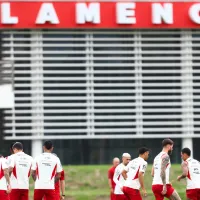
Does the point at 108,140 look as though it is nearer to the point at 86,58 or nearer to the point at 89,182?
the point at 86,58

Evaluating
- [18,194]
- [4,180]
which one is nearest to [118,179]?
[18,194]

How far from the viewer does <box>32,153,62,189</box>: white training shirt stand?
74.2 feet

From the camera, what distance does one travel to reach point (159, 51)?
145 ft

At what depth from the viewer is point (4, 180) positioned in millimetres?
22797

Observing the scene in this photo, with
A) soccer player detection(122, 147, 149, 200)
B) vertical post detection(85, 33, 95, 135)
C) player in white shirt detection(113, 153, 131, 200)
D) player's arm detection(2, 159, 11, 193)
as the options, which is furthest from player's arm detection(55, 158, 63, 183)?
vertical post detection(85, 33, 95, 135)

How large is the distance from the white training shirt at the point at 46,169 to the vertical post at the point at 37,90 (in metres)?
20.5

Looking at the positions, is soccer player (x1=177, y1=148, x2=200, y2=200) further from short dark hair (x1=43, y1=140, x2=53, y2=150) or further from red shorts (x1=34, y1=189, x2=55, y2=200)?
short dark hair (x1=43, y1=140, x2=53, y2=150)

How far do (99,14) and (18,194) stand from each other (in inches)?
795

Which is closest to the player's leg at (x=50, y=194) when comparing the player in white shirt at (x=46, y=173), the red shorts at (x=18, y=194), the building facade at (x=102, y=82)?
the player in white shirt at (x=46, y=173)

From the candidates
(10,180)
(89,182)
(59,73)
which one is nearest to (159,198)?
(10,180)

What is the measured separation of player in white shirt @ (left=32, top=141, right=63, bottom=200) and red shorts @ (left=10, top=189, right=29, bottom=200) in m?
1.02

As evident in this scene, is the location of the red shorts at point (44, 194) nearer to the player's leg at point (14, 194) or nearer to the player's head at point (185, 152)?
the player's leg at point (14, 194)

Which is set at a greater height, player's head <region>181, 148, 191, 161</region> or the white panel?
the white panel

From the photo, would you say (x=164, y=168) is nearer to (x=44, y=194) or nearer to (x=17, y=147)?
(x=44, y=194)
